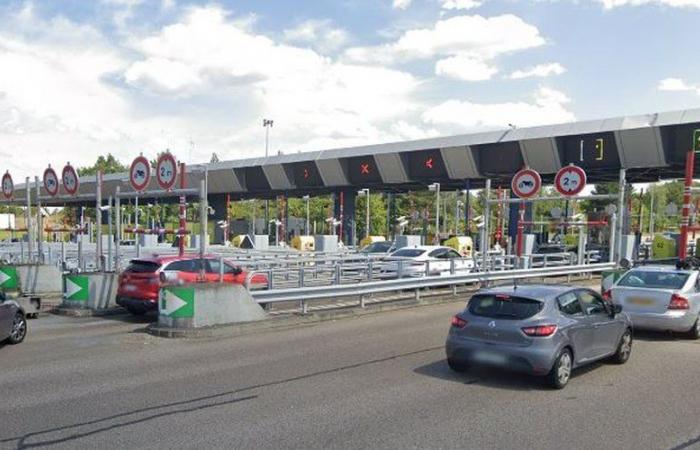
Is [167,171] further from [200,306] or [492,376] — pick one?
[492,376]

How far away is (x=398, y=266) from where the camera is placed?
63.8 feet

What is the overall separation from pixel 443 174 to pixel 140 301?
2741cm

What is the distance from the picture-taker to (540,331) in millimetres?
8664

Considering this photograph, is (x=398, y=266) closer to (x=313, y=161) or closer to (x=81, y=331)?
(x=81, y=331)

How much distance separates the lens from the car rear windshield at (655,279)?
523 inches

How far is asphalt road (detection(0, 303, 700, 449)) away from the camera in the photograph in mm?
6535


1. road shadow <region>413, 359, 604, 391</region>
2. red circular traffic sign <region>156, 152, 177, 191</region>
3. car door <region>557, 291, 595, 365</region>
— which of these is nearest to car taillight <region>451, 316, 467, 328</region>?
road shadow <region>413, 359, 604, 391</region>

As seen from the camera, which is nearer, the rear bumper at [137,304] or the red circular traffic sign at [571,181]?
the rear bumper at [137,304]

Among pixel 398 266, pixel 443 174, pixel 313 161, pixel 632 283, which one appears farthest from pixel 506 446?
pixel 313 161

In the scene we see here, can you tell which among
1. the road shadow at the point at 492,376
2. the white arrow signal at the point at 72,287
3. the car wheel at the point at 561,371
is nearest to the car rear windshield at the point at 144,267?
the white arrow signal at the point at 72,287

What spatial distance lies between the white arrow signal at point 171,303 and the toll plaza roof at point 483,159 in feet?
26.4

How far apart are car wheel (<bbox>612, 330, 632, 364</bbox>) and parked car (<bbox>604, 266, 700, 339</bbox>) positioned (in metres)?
2.65

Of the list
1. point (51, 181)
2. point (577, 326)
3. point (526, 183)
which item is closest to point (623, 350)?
point (577, 326)

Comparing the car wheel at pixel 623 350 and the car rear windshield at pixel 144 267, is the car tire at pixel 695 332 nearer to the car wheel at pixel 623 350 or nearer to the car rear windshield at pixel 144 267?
the car wheel at pixel 623 350
